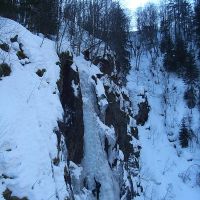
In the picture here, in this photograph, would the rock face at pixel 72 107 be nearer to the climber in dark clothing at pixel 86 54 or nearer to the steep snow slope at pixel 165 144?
the climber in dark clothing at pixel 86 54

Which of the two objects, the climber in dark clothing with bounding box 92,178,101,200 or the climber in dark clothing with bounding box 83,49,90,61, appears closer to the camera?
the climber in dark clothing with bounding box 92,178,101,200

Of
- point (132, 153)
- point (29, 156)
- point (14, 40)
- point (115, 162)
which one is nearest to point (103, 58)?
point (132, 153)

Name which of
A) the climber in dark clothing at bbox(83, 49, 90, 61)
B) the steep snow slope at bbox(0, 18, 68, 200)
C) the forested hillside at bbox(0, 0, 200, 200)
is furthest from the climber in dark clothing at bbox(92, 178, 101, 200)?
the climber in dark clothing at bbox(83, 49, 90, 61)

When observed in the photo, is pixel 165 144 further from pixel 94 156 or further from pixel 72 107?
pixel 72 107

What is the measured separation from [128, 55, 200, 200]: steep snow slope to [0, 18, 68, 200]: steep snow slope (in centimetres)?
1351

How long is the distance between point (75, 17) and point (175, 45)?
18038mm

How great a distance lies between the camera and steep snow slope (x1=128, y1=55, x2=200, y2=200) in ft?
90.3

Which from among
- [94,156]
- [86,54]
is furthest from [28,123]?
[86,54]

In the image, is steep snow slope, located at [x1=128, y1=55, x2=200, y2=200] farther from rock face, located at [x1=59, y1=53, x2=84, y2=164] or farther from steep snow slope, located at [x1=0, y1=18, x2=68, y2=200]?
steep snow slope, located at [x1=0, y1=18, x2=68, y2=200]

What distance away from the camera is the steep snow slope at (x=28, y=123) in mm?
8641

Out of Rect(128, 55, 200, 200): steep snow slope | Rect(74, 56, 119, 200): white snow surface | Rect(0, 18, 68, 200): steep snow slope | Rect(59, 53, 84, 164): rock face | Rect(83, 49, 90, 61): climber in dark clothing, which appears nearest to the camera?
Rect(0, 18, 68, 200): steep snow slope

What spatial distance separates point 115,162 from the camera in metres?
20.2

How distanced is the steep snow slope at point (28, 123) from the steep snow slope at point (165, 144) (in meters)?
13.5

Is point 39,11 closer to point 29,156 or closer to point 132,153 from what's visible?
point 132,153
